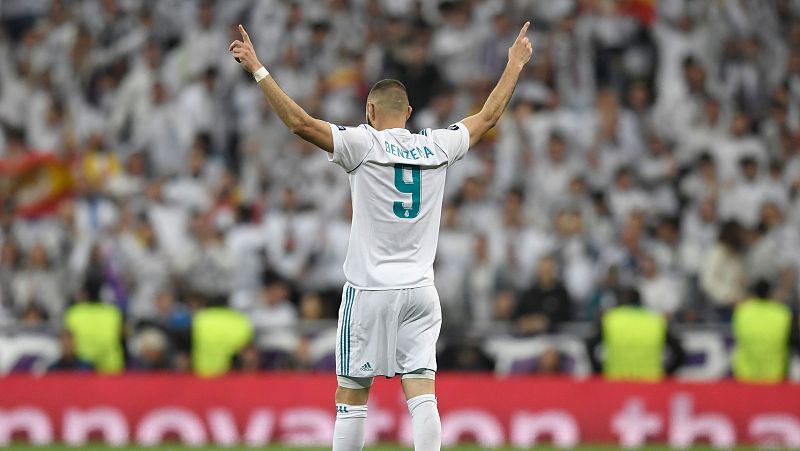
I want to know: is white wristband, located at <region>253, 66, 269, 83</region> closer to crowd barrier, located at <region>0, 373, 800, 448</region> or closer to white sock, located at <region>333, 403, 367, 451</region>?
white sock, located at <region>333, 403, 367, 451</region>

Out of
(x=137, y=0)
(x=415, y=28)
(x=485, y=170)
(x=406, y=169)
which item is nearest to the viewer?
(x=406, y=169)

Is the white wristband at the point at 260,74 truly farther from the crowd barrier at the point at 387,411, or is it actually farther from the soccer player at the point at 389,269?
the crowd barrier at the point at 387,411

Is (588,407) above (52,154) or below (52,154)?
below

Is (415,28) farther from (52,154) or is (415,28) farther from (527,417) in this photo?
(527,417)

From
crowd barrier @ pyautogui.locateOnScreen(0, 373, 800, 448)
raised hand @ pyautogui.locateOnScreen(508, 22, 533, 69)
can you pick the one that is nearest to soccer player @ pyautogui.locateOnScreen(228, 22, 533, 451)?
raised hand @ pyautogui.locateOnScreen(508, 22, 533, 69)

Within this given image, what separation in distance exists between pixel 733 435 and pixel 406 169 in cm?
748

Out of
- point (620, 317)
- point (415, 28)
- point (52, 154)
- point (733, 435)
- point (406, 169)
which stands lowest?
point (733, 435)

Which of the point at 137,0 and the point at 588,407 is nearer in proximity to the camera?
the point at 588,407

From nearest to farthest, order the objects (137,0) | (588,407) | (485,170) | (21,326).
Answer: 1. (588,407)
2. (21,326)
3. (485,170)
4. (137,0)

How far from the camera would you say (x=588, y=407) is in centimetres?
1416

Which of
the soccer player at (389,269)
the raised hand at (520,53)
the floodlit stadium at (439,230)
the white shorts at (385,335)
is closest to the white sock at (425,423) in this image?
the soccer player at (389,269)

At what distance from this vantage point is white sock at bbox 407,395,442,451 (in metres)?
7.59

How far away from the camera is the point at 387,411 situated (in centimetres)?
1413

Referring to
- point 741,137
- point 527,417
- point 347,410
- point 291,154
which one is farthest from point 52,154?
point 347,410
